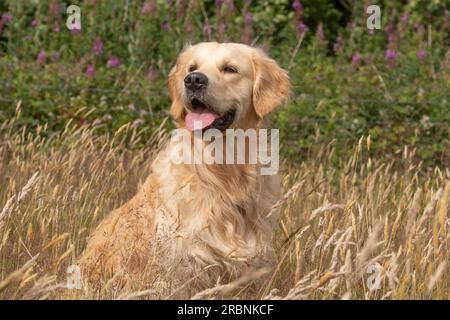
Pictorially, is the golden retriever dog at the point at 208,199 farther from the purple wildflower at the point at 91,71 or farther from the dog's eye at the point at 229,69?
the purple wildflower at the point at 91,71

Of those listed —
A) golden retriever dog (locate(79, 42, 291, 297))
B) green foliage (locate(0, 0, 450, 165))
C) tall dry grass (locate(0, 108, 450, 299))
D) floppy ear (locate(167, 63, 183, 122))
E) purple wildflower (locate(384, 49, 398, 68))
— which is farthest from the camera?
purple wildflower (locate(384, 49, 398, 68))

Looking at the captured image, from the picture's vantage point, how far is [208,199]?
3.48m

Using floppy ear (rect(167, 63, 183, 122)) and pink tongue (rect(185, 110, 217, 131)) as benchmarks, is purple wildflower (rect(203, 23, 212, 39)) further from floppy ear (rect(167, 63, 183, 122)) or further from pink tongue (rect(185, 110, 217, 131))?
pink tongue (rect(185, 110, 217, 131))

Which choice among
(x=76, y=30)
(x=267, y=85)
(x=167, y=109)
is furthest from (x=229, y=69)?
(x=76, y=30)

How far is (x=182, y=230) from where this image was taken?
3.31 metres

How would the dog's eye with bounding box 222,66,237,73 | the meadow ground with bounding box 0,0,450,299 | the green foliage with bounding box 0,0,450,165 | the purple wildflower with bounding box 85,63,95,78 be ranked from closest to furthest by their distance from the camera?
1. the dog's eye with bounding box 222,66,237,73
2. the meadow ground with bounding box 0,0,450,299
3. the green foliage with bounding box 0,0,450,165
4. the purple wildflower with bounding box 85,63,95,78

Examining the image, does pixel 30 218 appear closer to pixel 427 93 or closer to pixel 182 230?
pixel 182 230

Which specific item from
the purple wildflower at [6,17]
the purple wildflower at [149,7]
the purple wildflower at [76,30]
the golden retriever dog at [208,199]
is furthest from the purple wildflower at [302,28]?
the golden retriever dog at [208,199]

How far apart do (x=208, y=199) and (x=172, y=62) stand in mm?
3466

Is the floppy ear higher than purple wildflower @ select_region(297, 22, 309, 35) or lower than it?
lower

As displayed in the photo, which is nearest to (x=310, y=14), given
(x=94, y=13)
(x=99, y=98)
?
(x=94, y=13)

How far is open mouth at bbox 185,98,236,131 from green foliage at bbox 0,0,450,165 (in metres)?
1.50

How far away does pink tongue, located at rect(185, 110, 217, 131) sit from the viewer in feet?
11.5

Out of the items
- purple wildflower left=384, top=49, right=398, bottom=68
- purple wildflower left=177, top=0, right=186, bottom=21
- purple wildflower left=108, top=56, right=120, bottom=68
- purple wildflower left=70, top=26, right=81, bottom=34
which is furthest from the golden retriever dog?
purple wildflower left=177, top=0, right=186, bottom=21
